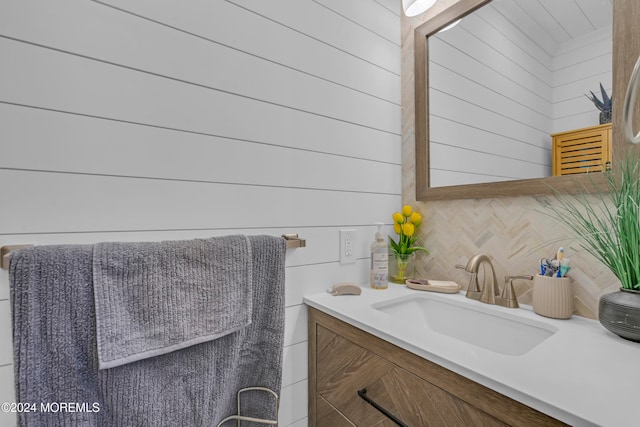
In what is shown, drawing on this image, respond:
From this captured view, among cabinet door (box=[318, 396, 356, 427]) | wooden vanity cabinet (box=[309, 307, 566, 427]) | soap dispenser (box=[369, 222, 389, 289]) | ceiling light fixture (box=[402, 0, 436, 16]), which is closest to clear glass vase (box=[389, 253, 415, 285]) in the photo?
soap dispenser (box=[369, 222, 389, 289])

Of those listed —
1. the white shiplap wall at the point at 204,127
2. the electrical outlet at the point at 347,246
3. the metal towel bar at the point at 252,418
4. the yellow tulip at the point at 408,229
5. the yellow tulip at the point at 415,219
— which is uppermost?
the white shiplap wall at the point at 204,127

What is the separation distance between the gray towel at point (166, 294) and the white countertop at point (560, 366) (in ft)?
1.13

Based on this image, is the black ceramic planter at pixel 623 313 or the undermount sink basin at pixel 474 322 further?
the undermount sink basin at pixel 474 322

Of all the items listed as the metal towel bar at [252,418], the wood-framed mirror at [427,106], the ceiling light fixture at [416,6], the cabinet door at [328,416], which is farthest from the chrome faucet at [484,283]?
the ceiling light fixture at [416,6]

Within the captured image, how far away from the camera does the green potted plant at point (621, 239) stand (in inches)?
25.2

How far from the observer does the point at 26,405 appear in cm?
50

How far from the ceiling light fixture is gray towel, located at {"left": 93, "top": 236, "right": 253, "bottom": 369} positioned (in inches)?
45.7

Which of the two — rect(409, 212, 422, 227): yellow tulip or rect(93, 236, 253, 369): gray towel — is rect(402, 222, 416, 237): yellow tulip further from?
rect(93, 236, 253, 369): gray towel

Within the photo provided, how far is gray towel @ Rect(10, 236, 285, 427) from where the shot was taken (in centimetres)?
51

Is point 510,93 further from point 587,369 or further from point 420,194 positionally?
point 587,369

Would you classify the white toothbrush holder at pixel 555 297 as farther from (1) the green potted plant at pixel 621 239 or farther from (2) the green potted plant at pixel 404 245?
(2) the green potted plant at pixel 404 245

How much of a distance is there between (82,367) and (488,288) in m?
1.09

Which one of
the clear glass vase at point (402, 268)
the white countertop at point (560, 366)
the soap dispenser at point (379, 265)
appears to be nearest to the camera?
→ the white countertop at point (560, 366)

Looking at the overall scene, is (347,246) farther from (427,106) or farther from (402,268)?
(427,106)
